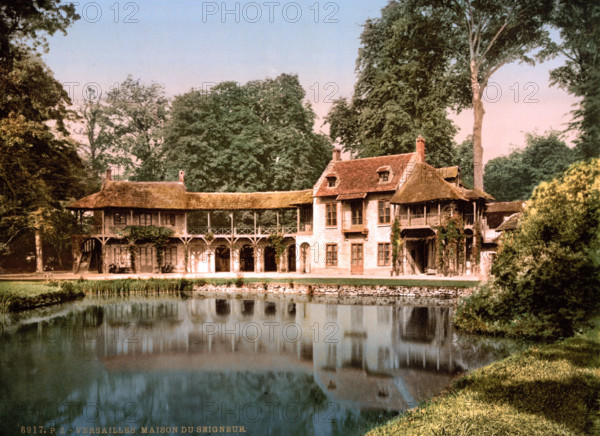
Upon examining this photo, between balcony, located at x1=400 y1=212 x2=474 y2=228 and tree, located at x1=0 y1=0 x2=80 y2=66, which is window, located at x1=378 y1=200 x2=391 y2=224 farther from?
tree, located at x1=0 y1=0 x2=80 y2=66

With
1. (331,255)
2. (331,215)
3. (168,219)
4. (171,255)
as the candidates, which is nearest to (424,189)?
(331,215)

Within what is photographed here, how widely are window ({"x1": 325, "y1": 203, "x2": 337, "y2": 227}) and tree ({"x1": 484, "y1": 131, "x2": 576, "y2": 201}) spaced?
11.7 meters

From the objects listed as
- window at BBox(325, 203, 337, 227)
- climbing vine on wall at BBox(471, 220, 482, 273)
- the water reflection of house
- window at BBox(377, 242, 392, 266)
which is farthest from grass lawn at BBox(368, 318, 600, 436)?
window at BBox(325, 203, 337, 227)

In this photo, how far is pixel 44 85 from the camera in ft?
88.5

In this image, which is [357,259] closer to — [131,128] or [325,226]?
[325,226]

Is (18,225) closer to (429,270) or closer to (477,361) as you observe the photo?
(429,270)

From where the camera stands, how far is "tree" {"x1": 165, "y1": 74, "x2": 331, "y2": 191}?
41031 mm

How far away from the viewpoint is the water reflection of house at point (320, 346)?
35.8ft

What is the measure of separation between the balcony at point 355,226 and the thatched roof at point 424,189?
2628 mm

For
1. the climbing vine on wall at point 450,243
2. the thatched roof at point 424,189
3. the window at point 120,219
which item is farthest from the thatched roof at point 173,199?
the climbing vine on wall at point 450,243

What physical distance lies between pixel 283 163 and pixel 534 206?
100ft

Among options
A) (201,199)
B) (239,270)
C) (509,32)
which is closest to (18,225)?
(201,199)

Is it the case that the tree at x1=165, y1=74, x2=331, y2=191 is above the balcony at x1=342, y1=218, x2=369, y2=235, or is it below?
above

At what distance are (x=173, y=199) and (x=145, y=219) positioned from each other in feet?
7.91
